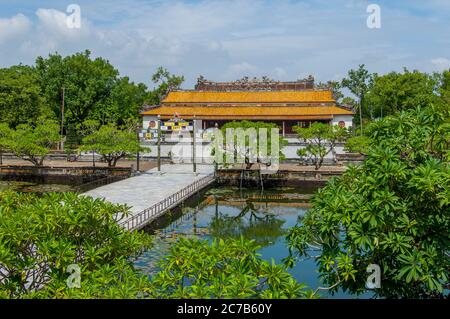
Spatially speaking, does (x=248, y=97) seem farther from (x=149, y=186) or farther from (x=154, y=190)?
(x=154, y=190)

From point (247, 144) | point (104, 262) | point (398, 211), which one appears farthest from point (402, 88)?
point (104, 262)

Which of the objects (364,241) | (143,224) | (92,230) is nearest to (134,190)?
(143,224)

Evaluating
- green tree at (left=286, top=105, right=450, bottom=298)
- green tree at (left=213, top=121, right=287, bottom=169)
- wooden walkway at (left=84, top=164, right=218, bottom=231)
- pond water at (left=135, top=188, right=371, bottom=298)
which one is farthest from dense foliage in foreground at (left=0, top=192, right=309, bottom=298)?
green tree at (left=213, top=121, right=287, bottom=169)

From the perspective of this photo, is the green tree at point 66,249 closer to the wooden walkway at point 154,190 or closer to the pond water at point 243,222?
the pond water at point 243,222

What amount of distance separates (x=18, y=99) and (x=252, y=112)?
2670 cm

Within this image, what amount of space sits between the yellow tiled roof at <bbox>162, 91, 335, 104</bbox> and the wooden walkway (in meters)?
22.4

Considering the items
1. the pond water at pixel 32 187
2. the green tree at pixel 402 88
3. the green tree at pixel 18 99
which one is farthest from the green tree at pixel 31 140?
the green tree at pixel 402 88

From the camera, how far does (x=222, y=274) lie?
695cm

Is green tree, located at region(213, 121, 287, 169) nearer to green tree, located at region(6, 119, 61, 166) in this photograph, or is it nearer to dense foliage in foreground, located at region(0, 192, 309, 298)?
green tree, located at region(6, 119, 61, 166)

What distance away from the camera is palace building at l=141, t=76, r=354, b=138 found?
5809 centimetres

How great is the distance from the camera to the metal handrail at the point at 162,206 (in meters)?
20.1

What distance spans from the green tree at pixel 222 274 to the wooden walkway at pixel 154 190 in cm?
1241

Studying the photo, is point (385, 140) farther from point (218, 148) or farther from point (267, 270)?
point (218, 148)
